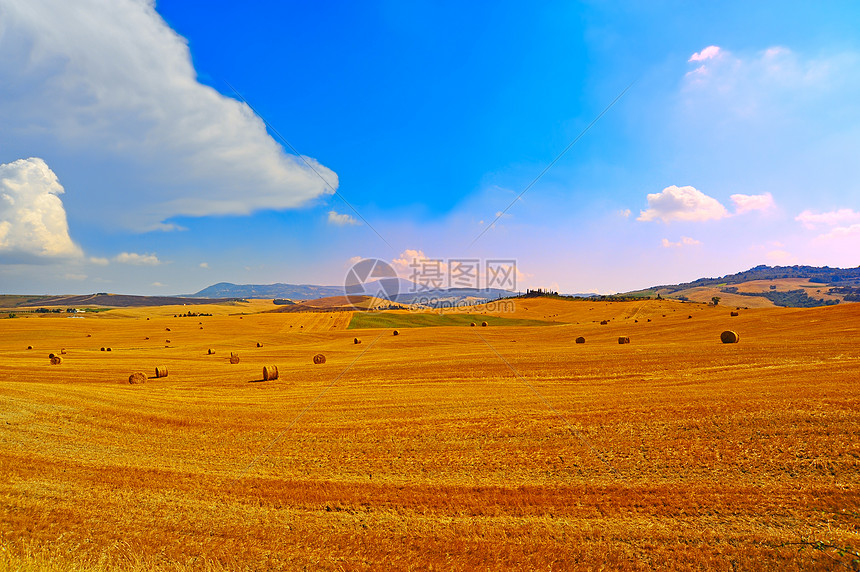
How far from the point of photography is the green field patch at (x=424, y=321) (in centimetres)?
7125

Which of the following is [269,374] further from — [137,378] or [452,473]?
[452,473]

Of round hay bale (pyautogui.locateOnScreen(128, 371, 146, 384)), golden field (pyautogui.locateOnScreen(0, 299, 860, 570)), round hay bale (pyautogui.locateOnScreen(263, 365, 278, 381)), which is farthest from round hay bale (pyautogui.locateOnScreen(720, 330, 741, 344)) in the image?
round hay bale (pyautogui.locateOnScreen(128, 371, 146, 384))

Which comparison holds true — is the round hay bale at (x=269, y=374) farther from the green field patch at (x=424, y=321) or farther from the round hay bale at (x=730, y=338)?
the green field patch at (x=424, y=321)

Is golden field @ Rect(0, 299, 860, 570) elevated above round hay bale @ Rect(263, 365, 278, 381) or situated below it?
above

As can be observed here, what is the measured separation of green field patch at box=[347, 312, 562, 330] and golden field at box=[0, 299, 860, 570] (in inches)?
2000

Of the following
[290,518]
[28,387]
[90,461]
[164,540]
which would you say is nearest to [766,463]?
[290,518]

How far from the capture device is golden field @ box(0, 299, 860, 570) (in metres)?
6.19

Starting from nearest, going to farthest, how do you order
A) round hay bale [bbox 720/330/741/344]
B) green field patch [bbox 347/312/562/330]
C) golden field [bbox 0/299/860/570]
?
1. golden field [bbox 0/299/860/570]
2. round hay bale [bbox 720/330/741/344]
3. green field patch [bbox 347/312/562/330]

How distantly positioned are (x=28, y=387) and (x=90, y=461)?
12165mm

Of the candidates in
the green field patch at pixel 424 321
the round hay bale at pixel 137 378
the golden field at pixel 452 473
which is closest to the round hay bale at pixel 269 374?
the golden field at pixel 452 473

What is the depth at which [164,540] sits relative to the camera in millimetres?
6645

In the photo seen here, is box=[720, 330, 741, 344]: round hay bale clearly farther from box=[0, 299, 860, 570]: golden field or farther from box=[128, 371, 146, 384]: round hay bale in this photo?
box=[128, 371, 146, 384]: round hay bale

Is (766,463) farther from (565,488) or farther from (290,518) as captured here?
(290,518)

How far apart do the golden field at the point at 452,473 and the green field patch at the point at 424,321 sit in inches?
2000
